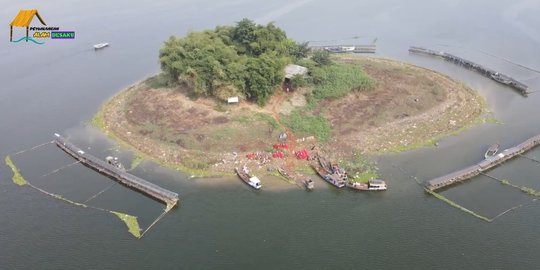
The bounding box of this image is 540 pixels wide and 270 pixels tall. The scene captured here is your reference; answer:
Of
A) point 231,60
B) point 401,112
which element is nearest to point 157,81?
point 231,60

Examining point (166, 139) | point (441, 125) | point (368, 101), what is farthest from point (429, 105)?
point (166, 139)

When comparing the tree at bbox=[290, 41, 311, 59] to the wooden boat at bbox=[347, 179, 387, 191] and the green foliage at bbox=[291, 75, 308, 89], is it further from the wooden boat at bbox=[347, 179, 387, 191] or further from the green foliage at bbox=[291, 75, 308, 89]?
the wooden boat at bbox=[347, 179, 387, 191]

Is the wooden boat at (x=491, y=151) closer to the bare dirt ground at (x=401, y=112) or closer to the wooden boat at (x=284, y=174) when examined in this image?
the bare dirt ground at (x=401, y=112)

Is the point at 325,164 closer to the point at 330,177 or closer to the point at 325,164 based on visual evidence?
the point at 325,164

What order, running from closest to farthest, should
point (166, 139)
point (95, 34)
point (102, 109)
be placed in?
point (166, 139)
point (102, 109)
point (95, 34)

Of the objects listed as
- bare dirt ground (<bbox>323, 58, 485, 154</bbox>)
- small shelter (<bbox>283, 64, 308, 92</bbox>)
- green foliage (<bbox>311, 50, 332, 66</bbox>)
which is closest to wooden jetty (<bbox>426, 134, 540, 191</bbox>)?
bare dirt ground (<bbox>323, 58, 485, 154</bbox>)

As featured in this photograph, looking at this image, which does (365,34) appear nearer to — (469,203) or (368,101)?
(368,101)
